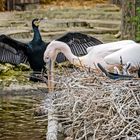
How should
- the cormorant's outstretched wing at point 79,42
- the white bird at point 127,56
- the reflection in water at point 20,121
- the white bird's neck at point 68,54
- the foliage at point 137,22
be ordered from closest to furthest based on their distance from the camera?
1. the white bird at point 127,56
2. the reflection in water at point 20,121
3. the white bird's neck at point 68,54
4. the cormorant's outstretched wing at point 79,42
5. the foliage at point 137,22

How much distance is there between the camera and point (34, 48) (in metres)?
13.4

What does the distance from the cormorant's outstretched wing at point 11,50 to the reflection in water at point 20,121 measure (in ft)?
4.07

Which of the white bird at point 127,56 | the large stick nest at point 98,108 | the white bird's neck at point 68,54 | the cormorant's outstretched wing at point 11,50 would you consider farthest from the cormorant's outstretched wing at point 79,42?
the large stick nest at point 98,108

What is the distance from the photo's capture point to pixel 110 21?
19984 mm

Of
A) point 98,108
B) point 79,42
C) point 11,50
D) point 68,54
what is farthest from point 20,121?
A: point 11,50

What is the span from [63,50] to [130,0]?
189 inches

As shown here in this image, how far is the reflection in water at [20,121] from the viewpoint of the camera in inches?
363

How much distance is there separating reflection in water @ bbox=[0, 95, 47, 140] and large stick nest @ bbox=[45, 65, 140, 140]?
91 centimetres

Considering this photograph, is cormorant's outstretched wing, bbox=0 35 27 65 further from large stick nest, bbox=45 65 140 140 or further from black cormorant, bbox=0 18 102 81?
large stick nest, bbox=45 65 140 140

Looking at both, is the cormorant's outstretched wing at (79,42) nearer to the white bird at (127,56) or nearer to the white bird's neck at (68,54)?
the white bird's neck at (68,54)

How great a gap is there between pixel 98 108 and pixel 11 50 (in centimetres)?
536

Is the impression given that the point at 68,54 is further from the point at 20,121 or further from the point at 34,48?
the point at 34,48

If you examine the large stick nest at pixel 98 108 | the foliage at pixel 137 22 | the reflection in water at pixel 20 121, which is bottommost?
the reflection in water at pixel 20 121

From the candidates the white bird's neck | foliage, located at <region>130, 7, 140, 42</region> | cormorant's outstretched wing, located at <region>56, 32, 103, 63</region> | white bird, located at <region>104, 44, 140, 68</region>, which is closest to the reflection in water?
the white bird's neck
